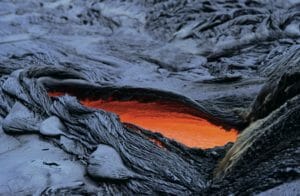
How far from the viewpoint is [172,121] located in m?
3.17

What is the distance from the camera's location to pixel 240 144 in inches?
94.6

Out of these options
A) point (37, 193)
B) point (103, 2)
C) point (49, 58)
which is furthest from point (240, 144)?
point (103, 2)

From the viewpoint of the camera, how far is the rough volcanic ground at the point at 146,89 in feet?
7.47

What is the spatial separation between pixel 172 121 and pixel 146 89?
0.83 feet

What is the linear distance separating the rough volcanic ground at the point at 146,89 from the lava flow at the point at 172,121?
0.19 ft

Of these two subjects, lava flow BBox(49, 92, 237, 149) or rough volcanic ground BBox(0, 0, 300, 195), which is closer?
rough volcanic ground BBox(0, 0, 300, 195)

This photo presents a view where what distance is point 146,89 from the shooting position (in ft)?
10.6

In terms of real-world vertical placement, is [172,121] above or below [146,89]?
below

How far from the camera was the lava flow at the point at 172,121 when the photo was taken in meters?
2.93

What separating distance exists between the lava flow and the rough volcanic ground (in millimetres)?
57

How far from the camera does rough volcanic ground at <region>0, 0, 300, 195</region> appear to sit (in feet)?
7.47

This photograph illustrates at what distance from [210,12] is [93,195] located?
2233 mm

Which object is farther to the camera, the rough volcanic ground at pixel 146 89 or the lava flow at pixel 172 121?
the lava flow at pixel 172 121

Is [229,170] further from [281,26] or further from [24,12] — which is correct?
[24,12]
